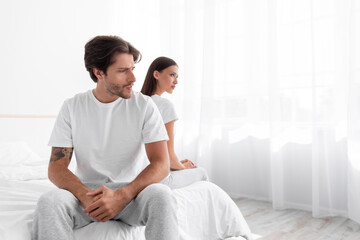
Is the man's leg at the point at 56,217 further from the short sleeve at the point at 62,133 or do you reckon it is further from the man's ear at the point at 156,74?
the man's ear at the point at 156,74

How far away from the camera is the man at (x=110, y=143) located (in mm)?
1203

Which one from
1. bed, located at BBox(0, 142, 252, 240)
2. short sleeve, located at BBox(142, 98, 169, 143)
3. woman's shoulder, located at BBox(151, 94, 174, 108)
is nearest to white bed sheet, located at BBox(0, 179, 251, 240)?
bed, located at BBox(0, 142, 252, 240)

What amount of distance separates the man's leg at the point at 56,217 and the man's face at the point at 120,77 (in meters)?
0.48

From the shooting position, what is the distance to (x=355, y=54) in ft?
7.75

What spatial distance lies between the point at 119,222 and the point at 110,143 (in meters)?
0.32

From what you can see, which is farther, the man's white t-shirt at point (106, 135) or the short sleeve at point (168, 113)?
the short sleeve at point (168, 113)

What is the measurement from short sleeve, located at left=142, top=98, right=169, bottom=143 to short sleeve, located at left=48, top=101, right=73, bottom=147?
317mm

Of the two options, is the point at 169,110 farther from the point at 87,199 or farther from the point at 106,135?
the point at 87,199

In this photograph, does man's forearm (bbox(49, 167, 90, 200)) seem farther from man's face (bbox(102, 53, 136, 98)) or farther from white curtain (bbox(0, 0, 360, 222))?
white curtain (bbox(0, 0, 360, 222))

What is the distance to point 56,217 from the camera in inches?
42.3

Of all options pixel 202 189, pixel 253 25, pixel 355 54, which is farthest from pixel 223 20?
pixel 202 189

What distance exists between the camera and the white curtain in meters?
2.54

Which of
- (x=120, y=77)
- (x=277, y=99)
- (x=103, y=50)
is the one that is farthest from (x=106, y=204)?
→ (x=277, y=99)

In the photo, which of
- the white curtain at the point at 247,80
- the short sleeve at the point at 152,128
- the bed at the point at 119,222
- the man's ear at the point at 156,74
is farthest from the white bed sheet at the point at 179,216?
the white curtain at the point at 247,80
